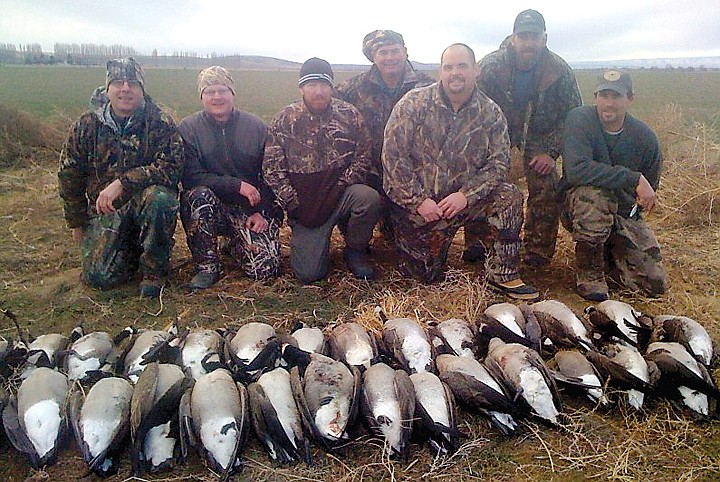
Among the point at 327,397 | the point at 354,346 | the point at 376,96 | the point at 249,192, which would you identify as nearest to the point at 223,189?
the point at 249,192

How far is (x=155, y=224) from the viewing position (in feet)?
16.4

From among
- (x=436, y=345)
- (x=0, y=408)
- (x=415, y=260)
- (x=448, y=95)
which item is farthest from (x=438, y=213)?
(x=0, y=408)

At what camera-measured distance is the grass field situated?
2.94 metres

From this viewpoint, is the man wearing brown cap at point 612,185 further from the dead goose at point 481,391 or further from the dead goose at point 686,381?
the dead goose at point 481,391

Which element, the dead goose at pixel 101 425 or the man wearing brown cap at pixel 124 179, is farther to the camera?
the man wearing brown cap at pixel 124 179

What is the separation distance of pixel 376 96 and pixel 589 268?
98.8 inches

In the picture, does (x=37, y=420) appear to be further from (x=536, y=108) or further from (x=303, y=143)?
(x=536, y=108)

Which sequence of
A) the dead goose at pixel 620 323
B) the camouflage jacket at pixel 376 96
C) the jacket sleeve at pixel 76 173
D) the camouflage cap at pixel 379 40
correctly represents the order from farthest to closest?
A: the camouflage jacket at pixel 376 96 → the camouflage cap at pixel 379 40 → the jacket sleeve at pixel 76 173 → the dead goose at pixel 620 323

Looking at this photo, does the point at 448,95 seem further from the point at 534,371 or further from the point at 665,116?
the point at 665,116

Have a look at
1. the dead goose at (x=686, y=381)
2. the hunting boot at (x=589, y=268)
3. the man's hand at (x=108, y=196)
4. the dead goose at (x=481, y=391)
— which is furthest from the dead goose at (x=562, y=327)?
the man's hand at (x=108, y=196)

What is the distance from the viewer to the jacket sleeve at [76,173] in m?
4.96

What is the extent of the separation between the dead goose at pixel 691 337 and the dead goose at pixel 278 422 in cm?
241

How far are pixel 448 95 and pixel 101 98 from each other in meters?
2.90

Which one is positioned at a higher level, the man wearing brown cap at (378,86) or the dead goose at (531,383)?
the man wearing brown cap at (378,86)
